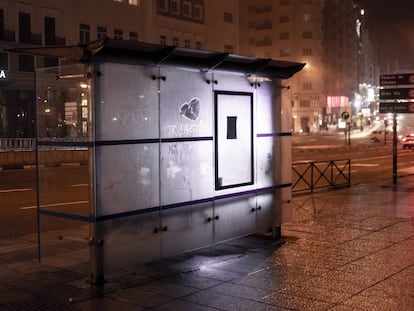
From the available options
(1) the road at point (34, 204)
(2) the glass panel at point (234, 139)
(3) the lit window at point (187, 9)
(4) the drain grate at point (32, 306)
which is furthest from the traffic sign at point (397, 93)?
(3) the lit window at point (187, 9)

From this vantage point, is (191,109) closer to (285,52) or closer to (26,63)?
(26,63)

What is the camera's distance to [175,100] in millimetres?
8148

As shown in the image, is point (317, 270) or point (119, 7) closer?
point (317, 270)

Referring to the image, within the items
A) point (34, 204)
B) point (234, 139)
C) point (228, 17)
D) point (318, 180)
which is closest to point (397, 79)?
point (318, 180)

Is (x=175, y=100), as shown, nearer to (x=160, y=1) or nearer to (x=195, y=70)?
(x=195, y=70)

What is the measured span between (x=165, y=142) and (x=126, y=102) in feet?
3.05

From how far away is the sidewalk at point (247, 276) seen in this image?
640 centimetres

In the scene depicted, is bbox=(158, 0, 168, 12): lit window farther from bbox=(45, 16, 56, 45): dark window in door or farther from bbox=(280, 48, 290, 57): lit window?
bbox=(280, 48, 290, 57): lit window

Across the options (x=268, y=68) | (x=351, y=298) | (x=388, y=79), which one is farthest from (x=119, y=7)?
(x=351, y=298)

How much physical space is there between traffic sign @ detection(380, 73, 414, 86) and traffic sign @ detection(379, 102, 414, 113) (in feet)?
2.30

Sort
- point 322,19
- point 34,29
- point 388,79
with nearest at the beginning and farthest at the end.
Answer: point 388,79, point 34,29, point 322,19

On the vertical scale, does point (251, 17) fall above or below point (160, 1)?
above

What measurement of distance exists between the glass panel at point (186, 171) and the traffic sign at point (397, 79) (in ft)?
40.0

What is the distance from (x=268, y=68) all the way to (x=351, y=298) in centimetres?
450
